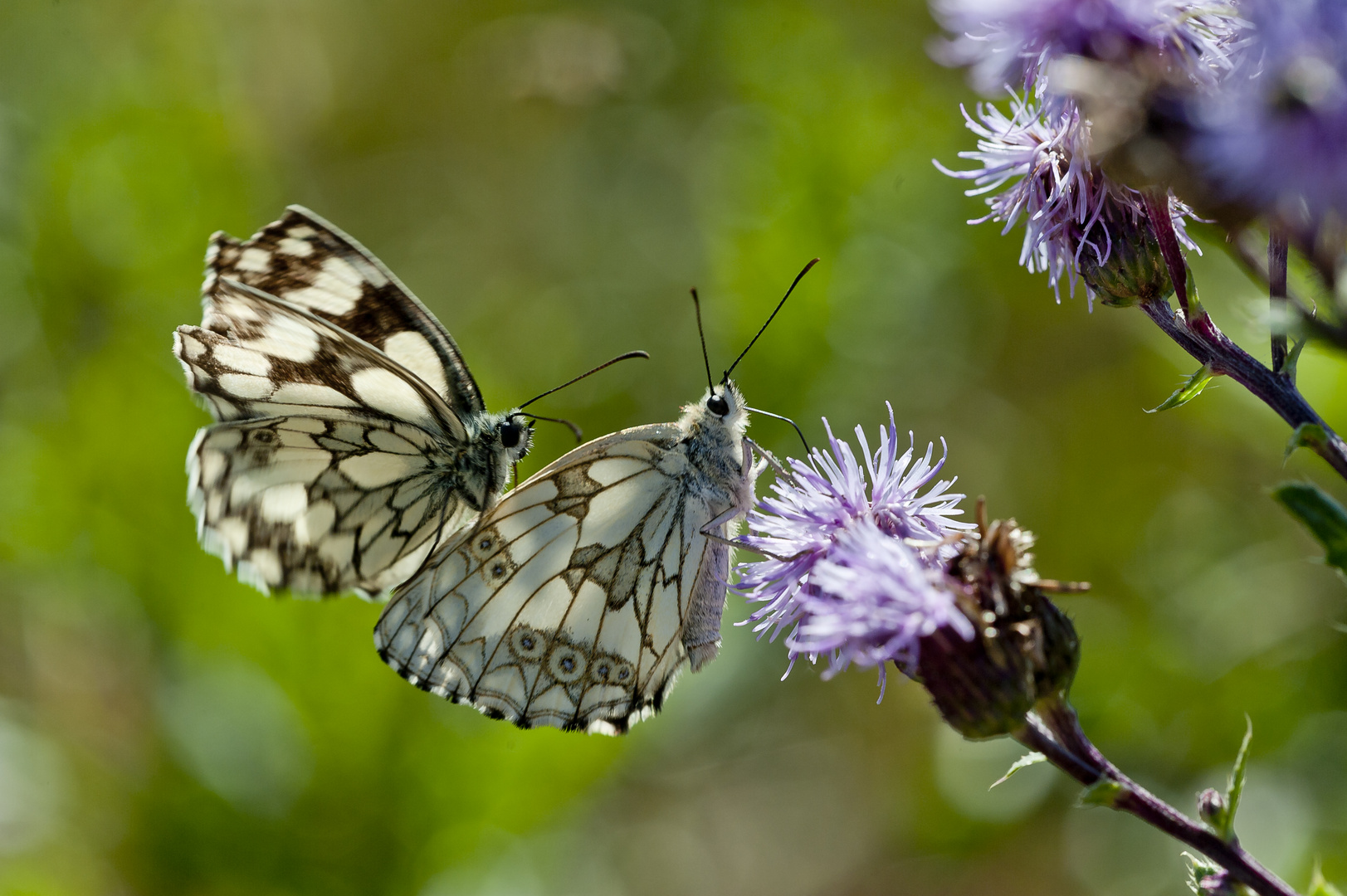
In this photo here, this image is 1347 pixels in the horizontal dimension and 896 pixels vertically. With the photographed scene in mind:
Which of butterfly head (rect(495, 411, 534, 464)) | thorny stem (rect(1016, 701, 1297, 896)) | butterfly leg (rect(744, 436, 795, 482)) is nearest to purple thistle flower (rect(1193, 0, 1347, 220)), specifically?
thorny stem (rect(1016, 701, 1297, 896))

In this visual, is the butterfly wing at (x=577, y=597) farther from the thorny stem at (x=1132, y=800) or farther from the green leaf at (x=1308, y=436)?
the green leaf at (x=1308, y=436)

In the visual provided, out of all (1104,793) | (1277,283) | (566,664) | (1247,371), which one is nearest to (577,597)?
(566,664)

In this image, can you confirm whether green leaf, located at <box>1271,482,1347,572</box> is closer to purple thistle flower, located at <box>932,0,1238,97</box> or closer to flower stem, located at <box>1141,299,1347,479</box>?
flower stem, located at <box>1141,299,1347,479</box>

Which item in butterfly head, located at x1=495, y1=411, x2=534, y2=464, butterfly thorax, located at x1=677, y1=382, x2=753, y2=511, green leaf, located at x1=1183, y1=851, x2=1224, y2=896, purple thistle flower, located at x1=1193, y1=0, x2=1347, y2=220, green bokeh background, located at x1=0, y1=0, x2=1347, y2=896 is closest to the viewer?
purple thistle flower, located at x1=1193, y1=0, x2=1347, y2=220

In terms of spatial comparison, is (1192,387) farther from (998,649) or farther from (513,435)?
(513,435)

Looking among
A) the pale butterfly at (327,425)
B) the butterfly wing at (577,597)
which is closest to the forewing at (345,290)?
the pale butterfly at (327,425)

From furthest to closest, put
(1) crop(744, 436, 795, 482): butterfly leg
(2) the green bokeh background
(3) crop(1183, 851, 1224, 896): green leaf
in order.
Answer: (2) the green bokeh background
(1) crop(744, 436, 795, 482): butterfly leg
(3) crop(1183, 851, 1224, 896): green leaf
